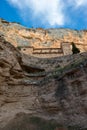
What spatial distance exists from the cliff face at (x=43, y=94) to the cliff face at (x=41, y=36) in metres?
21.8

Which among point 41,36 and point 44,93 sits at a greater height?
point 41,36

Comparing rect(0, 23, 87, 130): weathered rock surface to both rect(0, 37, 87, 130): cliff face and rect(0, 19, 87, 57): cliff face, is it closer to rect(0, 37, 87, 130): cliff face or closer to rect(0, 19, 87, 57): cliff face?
rect(0, 37, 87, 130): cliff face

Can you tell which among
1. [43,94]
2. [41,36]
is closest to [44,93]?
[43,94]

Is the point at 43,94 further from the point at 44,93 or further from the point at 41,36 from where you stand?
the point at 41,36

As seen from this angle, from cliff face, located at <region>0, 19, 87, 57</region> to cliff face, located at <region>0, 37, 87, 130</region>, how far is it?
21.8 m

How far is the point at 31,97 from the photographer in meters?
14.0

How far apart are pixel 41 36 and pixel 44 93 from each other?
26.8 m

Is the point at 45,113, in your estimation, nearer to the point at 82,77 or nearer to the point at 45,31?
the point at 82,77

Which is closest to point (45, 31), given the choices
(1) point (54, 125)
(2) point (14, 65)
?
(2) point (14, 65)

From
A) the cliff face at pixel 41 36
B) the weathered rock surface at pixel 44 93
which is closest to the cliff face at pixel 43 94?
the weathered rock surface at pixel 44 93

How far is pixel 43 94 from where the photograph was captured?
14.0 meters

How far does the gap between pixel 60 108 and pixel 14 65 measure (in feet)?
13.0

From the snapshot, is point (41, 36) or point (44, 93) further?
point (41, 36)

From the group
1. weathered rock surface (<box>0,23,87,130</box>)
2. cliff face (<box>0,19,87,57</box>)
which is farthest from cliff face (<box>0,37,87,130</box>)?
cliff face (<box>0,19,87,57</box>)
